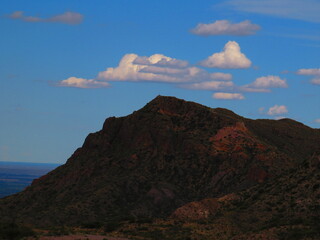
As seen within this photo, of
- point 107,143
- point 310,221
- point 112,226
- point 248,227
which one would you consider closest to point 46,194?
point 107,143

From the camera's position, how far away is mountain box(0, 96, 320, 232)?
137m

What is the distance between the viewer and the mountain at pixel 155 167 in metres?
137

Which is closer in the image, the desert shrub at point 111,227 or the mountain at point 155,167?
the desert shrub at point 111,227

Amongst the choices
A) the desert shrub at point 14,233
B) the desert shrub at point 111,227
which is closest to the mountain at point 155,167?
the desert shrub at point 111,227

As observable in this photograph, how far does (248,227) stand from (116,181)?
191 feet

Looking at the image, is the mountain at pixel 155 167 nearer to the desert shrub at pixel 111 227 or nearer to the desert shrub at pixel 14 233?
the desert shrub at pixel 111 227

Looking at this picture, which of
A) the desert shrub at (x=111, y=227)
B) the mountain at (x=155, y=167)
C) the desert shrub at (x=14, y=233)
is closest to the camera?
the desert shrub at (x=14, y=233)

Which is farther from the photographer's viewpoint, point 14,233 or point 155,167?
point 155,167

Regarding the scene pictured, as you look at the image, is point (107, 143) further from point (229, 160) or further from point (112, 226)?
point (112, 226)

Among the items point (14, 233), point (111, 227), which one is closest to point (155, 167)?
point (111, 227)

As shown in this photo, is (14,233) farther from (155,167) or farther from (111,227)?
(155,167)

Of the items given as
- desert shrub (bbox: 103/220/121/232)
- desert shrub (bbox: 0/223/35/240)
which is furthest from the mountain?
desert shrub (bbox: 0/223/35/240)

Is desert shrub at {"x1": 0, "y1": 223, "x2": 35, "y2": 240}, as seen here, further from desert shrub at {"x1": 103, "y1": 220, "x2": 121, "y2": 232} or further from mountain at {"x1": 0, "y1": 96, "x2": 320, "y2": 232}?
mountain at {"x1": 0, "y1": 96, "x2": 320, "y2": 232}

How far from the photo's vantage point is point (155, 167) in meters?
151
